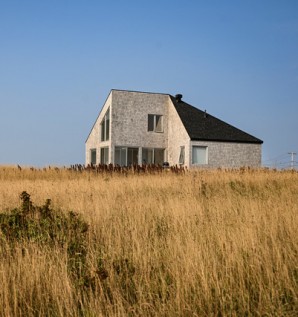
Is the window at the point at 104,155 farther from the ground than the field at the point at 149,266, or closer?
farther from the ground

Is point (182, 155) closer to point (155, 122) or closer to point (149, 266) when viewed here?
point (155, 122)

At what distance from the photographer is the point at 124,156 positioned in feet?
98.8

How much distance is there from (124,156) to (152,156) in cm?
227

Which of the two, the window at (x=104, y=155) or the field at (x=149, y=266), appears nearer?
the field at (x=149, y=266)

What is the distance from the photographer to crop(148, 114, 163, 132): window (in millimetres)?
30906

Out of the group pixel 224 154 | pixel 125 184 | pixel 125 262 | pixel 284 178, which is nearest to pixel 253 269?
pixel 125 262

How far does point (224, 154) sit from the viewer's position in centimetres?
2959

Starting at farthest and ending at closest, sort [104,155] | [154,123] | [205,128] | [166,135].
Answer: [104,155] < [166,135] < [154,123] < [205,128]

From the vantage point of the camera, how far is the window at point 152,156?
101ft

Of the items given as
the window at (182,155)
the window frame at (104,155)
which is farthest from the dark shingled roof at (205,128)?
the window frame at (104,155)

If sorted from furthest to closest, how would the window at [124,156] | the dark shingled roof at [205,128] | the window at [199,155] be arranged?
1. the window at [124,156]
2. the dark shingled roof at [205,128]
3. the window at [199,155]

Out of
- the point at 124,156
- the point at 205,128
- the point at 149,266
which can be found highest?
the point at 205,128

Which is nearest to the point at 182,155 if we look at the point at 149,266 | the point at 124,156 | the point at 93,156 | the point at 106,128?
the point at 124,156

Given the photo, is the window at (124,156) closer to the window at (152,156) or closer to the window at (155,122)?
the window at (152,156)
